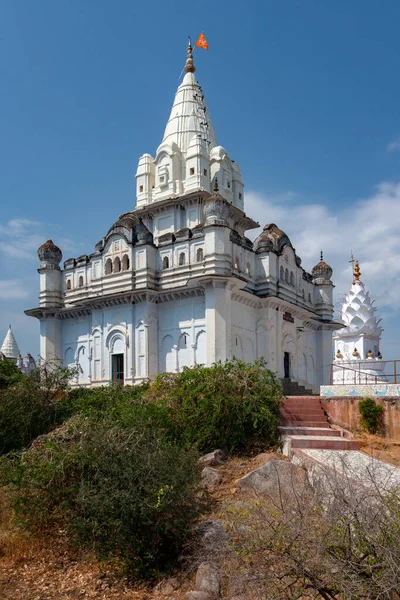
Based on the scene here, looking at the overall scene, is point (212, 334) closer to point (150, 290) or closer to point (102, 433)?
point (150, 290)

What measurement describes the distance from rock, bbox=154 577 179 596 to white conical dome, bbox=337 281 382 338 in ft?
98.9

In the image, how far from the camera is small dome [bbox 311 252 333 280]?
3475cm

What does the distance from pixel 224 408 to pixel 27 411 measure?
22.7ft

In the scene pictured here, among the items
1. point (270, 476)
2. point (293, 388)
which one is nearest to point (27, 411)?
point (270, 476)

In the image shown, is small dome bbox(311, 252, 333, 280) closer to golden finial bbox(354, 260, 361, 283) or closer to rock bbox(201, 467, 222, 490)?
golden finial bbox(354, 260, 361, 283)

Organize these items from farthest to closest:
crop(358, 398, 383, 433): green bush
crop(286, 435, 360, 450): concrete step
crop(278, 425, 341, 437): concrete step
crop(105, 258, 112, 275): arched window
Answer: crop(105, 258, 112, 275): arched window < crop(358, 398, 383, 433): green bush < crop(278, 425, 341, 437): concrete step < crop(286, 435, 360, 450): concrete step

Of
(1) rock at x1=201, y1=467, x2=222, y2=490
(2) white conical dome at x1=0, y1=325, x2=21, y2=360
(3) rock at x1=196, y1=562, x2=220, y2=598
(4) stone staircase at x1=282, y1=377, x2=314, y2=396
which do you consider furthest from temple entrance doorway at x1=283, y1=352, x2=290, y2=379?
(2) white conical dome at x1=0, y1=325, x2=21, y2=360

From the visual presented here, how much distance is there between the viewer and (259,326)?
2866cm

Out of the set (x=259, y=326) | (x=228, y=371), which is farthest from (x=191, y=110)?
(x=228, y=371)

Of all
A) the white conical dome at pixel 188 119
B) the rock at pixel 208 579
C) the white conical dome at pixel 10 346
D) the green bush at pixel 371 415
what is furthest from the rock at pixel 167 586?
the white conical dome at pixel 10 346

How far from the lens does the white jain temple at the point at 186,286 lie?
2691cm

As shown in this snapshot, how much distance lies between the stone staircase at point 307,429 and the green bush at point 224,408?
2.30 ft

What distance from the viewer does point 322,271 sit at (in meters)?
34.8

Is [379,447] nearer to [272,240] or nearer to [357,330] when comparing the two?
[272,240]
